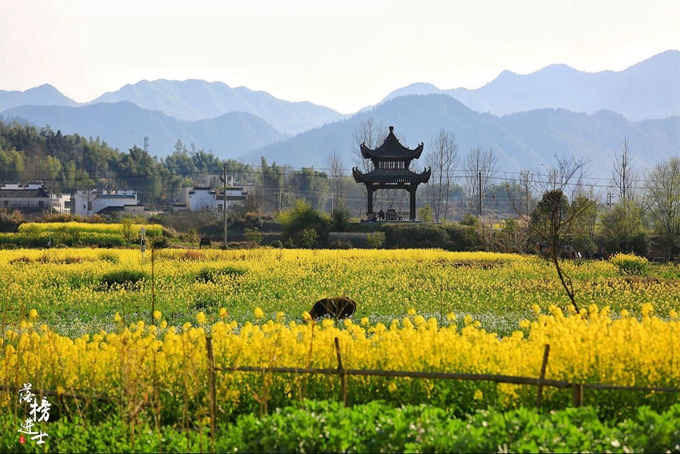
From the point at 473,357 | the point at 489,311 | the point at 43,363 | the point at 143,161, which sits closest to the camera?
the point at 473,357

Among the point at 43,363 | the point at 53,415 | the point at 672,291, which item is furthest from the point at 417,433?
the point at 672,291

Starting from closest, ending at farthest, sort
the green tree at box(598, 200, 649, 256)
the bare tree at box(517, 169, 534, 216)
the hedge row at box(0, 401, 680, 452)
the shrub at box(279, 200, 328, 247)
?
1. the hedge row at box(0, 401, 680, 452)
2. the green tree at box(598, 200, 649, 256)
3. the shrub at box(279, 200, 328, 247)
4. the bare tree at box(517, 169, 534, 216)

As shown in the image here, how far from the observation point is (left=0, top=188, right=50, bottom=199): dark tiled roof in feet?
267

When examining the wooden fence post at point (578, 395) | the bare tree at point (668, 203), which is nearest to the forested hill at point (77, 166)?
the bare tree at point (668, 203)

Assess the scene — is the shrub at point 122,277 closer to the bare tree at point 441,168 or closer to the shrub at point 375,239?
the shrub at point 375,239

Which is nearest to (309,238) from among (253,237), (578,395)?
(253,237)

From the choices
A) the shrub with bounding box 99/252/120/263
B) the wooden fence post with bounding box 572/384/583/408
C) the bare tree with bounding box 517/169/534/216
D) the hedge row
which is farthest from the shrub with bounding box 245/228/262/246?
the wooden fence post with bounding box 572/384/583/408

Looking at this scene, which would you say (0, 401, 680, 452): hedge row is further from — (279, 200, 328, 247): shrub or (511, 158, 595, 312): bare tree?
(279, 200, 328, 247): shrub

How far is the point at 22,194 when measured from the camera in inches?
3214

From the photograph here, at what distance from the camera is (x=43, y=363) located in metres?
8.07

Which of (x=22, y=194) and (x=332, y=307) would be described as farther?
(x=22, y=194)

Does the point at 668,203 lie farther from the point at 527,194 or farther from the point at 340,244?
the point at 340,244

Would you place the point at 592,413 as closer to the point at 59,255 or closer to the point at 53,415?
A: the point at 53,415

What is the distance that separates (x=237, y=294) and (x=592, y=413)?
43.0ft
